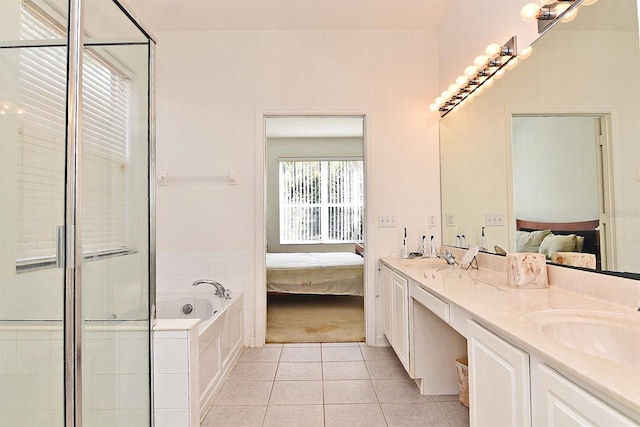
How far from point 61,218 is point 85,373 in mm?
556

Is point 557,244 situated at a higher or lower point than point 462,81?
lower

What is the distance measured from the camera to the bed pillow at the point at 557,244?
1.70 m

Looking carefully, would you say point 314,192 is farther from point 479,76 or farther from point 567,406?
point 567,406

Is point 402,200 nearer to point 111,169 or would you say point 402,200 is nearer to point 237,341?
point 237,341

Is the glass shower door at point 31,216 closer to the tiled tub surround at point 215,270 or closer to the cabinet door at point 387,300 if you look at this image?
the tiled tub surround at point 215,270

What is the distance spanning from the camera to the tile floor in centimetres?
202

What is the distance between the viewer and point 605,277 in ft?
4.82

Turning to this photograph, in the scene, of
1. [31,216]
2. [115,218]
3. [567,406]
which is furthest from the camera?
[115,218]

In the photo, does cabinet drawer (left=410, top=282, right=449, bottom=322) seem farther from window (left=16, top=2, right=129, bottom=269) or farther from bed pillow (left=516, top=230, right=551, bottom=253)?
window (left=16, top=2, right=129, bottom=269)

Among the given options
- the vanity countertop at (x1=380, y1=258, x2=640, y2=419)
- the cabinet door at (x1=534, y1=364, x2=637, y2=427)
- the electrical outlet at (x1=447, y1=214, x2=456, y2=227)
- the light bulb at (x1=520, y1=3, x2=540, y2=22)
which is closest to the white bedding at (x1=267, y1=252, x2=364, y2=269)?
the electrical outlet at (x1=447, y1=214, x2=456, y2=227)

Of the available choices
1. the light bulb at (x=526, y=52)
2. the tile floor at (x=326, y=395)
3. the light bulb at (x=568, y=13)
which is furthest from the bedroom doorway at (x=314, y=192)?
the light bulb at (x=568, y=13)

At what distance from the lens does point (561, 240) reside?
1772mm

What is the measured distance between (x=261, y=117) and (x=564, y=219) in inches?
94.1

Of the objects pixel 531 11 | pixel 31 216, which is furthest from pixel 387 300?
pixel 31 216
